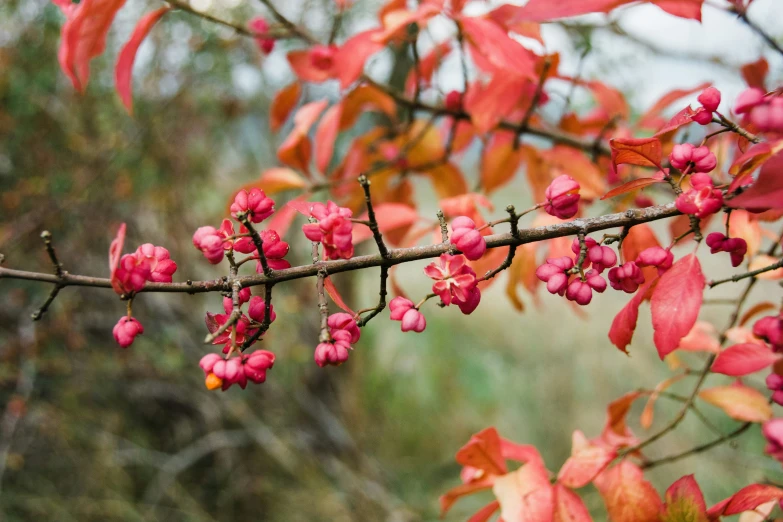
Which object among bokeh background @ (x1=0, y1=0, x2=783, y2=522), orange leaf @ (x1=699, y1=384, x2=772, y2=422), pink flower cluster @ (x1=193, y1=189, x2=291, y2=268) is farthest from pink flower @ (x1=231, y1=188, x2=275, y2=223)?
bokeh background @ (x1=0, y1=0, x2=783, y2=522)

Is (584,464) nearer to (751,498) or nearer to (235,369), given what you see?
(751,498)

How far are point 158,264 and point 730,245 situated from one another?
363 mm

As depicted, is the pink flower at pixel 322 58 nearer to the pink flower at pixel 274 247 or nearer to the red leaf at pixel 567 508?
the pink flower at pixel 274 247

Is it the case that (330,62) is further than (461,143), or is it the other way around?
(461,143)

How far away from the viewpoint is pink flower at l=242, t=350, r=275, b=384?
340 millimetres

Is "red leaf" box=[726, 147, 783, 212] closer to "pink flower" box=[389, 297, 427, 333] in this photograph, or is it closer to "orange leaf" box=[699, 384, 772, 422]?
"pink flower" box=[389, 297, 427, 333]

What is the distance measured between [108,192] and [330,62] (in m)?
1.31

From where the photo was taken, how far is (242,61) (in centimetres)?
189

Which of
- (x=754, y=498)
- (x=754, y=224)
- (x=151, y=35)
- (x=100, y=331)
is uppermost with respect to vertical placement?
(x=151, y=35)

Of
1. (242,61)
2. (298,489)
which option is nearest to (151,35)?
(242,61)

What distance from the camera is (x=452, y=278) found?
354mm

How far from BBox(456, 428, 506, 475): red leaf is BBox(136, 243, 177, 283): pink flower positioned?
0.29 meters

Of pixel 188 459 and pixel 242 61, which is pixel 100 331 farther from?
pixel 242 61

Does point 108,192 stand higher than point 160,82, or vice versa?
point 160,82
